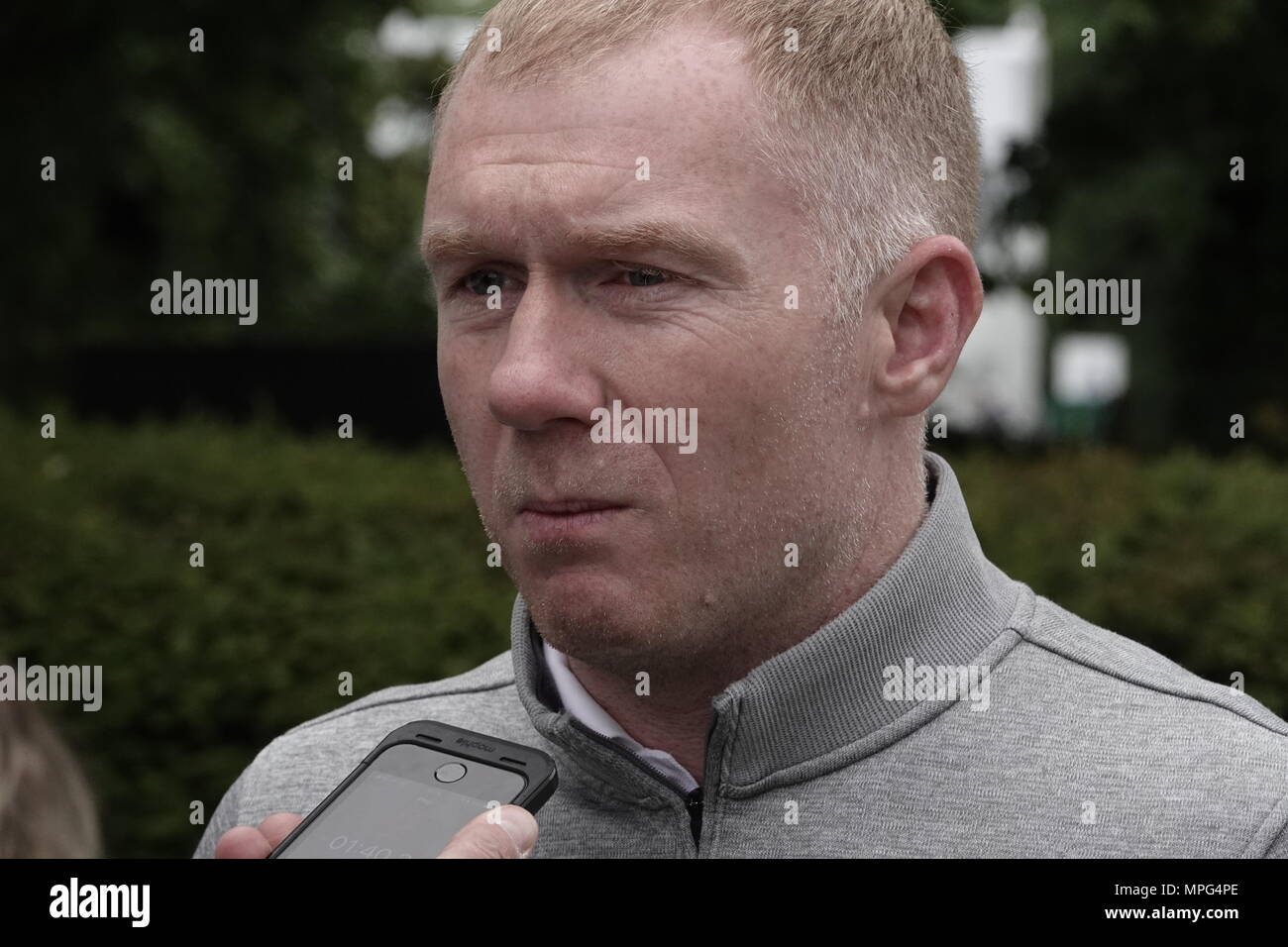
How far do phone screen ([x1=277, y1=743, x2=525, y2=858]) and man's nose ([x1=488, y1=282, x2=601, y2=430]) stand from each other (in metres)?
0.47

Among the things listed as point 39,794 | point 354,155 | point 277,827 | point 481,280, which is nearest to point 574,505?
point 481,280

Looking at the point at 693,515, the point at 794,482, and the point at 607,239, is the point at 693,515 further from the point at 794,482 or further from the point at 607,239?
the point at 607,239

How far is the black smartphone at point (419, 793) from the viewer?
2.02 meters

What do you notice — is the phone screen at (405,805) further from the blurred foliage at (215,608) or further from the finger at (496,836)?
the blurred foliage at (215,608)

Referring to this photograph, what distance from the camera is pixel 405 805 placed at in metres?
2.08

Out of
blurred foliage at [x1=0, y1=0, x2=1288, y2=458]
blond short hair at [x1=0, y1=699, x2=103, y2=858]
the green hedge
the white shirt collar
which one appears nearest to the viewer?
the white shirt collar

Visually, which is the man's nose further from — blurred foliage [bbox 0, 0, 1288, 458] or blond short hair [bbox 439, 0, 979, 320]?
blurred foliage [bbox 0, 0, 1288, 458]

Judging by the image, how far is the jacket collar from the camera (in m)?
2.17

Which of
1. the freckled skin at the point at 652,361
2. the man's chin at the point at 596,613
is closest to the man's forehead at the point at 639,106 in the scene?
the freckled skin at the point at 652,361

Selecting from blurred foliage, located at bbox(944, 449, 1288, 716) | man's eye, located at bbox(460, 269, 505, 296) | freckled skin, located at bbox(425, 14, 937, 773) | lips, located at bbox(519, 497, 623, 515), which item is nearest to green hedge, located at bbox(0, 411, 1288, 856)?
blurred foliage, located at bbox(944, 449, 1288, 716)

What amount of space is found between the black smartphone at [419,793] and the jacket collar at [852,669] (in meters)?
0.16

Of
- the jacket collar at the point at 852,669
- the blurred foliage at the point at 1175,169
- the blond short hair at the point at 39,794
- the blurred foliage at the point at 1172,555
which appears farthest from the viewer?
the blurred foliage at the point at 1175,169

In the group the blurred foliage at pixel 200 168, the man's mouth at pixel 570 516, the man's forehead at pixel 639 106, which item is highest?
the blurred foliage at pixel 200 168

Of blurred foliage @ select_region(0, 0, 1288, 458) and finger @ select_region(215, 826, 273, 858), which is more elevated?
blurred foliage @ select_region(0, 0, 1288, 458)
